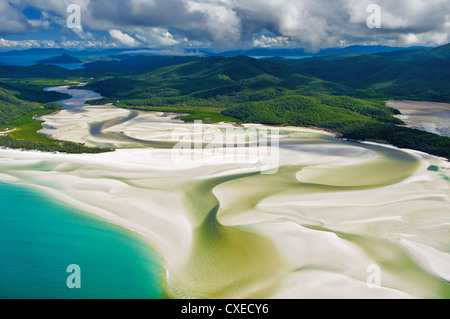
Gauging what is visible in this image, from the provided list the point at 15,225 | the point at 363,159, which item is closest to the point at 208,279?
the point at 15,225

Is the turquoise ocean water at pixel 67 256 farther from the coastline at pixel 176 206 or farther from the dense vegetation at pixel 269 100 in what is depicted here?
the dense vegetation at pixel 269 100

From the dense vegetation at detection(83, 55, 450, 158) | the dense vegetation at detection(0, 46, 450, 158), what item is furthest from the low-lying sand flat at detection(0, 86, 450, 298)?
the dense vegetation at detection(0, 46, 450, 158)

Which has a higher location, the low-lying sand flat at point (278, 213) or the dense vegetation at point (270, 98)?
the dense vegetation at point (270, 98)

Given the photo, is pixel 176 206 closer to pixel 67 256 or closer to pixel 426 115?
pixel 67 256

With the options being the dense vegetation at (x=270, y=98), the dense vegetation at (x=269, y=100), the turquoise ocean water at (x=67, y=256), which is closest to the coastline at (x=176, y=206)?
the turquoise ocean water at (x=67, y=256)

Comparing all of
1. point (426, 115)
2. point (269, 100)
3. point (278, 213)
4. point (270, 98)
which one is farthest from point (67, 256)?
point (426, 115)

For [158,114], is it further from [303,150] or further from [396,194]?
[396,194]

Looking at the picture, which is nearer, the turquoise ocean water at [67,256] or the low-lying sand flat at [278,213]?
the turquoise ocean water at [67,256]
